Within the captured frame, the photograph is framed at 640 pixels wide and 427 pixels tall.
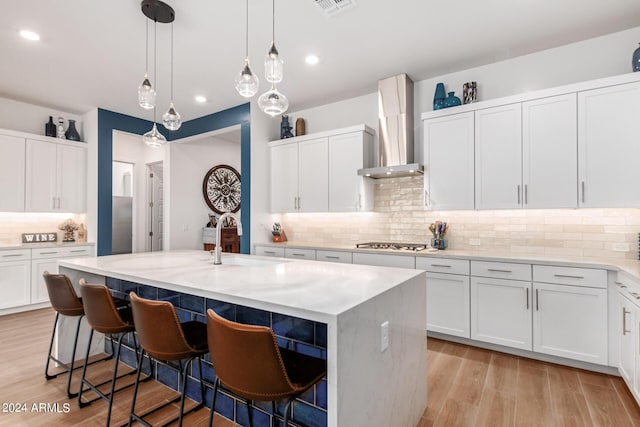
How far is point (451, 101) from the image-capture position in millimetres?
3512

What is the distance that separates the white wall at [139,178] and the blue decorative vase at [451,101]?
5.22m

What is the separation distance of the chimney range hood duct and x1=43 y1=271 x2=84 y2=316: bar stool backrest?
297 centimetres

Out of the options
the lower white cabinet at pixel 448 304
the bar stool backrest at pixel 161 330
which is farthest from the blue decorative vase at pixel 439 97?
the bar stool backrest at pixel 161 330

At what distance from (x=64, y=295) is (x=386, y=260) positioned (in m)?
2.82

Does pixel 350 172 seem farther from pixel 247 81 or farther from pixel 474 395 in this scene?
pixel 474 395

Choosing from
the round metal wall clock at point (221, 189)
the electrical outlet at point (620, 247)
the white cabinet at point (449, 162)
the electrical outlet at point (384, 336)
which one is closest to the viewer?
the electrical outlet at point (384, 336)

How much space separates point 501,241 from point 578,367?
1.25 metres

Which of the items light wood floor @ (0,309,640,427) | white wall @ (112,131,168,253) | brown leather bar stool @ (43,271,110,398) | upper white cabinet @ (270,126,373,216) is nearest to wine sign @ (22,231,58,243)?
white wall @ (112,131,168,253)

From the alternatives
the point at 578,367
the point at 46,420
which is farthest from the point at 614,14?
the point at 46,420

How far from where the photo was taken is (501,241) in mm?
3455

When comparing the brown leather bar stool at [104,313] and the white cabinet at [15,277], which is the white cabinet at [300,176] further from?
the white cabinet at [15,277]

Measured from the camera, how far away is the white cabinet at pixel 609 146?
2.64m

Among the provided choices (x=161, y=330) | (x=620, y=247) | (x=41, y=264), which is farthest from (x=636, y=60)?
(x=41, y=264)

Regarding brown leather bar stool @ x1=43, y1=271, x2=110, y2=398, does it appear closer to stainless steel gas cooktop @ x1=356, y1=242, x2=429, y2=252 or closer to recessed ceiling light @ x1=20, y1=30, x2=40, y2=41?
recessed ceiling light @ x1=20, y1=30, x2=40, y2=41
